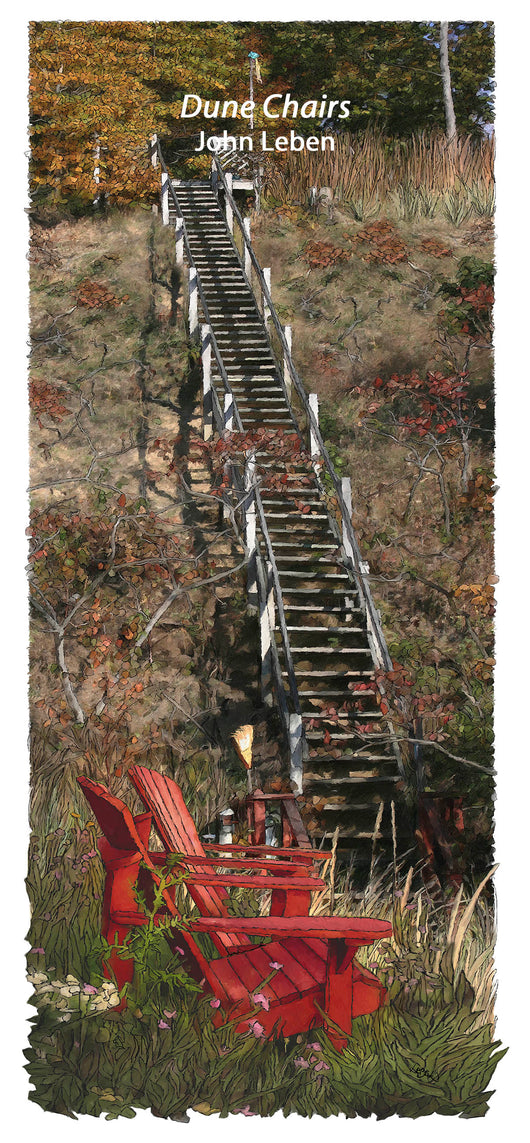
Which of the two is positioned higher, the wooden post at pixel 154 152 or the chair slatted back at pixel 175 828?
the wooden post at pixel 154 152

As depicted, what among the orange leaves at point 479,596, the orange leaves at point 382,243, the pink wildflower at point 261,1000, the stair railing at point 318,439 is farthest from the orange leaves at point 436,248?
the pink wildflower at point 261,1000

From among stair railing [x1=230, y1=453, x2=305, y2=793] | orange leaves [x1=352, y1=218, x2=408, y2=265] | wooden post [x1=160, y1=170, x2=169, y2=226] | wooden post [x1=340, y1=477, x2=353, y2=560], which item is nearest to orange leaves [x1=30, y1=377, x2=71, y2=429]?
stair railing [x1=230, y1=453, x2=305, y2=793]

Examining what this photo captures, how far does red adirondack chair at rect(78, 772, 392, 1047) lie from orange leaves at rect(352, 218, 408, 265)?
1089cm

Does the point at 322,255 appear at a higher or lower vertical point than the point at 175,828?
higher

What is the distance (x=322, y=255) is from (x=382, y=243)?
117 centimetres

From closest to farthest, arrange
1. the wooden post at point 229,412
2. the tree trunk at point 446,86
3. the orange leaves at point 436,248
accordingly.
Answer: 1. the tree trunk at point 446,86
2. the wooden post at point 229,412
3. the orange leaves at point 436,248

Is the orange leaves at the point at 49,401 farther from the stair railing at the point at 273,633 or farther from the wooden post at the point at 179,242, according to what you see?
the wooden post at the point at 179,242

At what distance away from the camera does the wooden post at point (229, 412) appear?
37.3ft

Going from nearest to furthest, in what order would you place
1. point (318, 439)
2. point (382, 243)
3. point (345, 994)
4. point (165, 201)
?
point (345, 994)
point (318, 439)
point (382, 243)
point (165, 201)

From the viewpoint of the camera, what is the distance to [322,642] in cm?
945

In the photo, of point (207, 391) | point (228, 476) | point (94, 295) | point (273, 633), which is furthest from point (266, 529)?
point (94, 295)

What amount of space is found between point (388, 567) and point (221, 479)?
2.17 m

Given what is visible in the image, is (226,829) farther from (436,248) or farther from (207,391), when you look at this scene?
(436,248)

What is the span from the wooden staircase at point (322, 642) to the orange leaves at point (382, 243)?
6.27 ft
